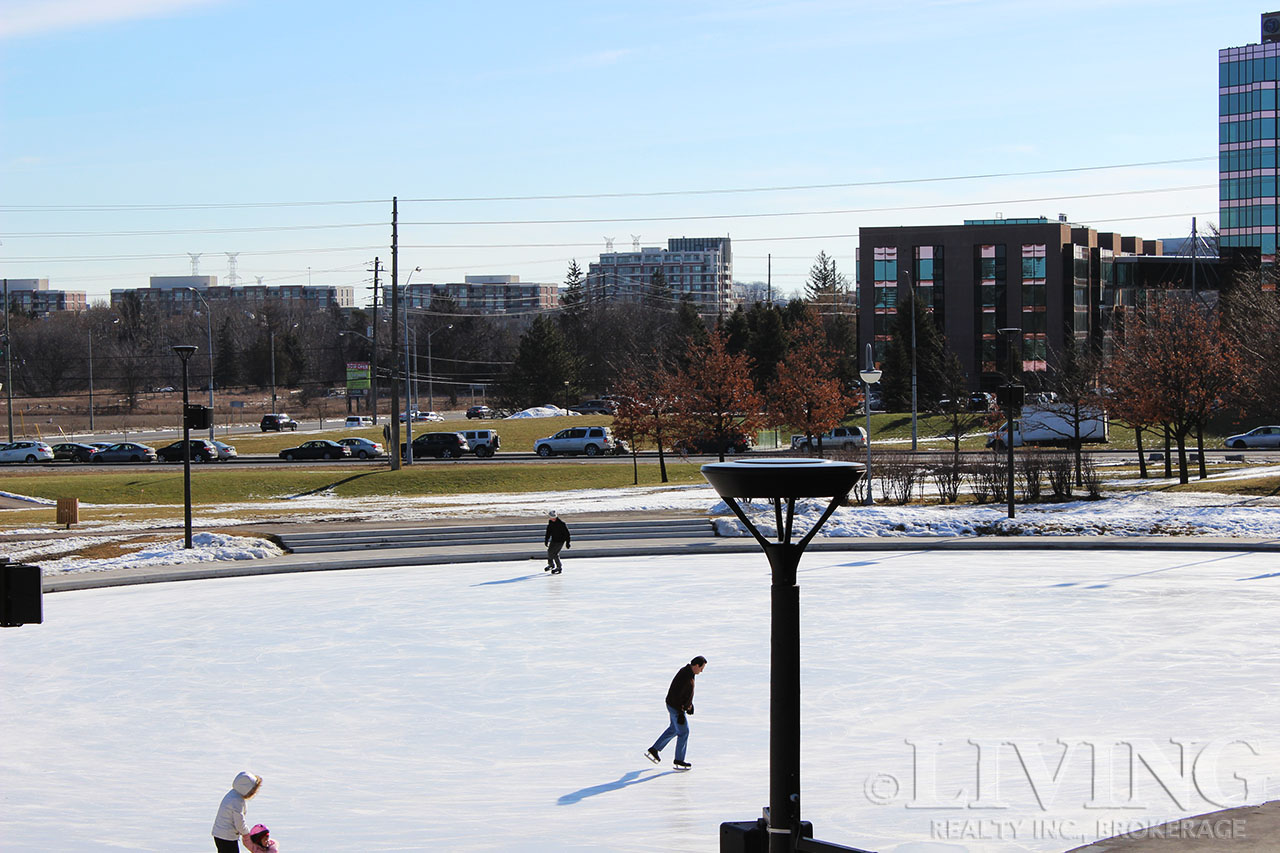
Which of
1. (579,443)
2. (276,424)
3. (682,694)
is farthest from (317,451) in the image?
(682,694)

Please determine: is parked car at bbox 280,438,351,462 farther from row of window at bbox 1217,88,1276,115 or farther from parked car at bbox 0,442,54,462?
row of window at bbox 1217,88,1276,115

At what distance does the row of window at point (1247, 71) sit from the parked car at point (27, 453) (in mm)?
107251

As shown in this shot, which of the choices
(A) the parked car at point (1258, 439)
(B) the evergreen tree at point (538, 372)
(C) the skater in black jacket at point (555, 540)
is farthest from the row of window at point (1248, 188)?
(C) the skater in black jacket at point (555, 540)

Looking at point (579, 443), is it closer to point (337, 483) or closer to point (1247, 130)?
point (337, 483)

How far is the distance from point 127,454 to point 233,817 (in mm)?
59840

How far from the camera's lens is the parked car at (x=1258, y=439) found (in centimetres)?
5834

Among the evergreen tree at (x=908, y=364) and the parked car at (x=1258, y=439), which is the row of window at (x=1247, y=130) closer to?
the evergreen tree at (x=908, y=364)

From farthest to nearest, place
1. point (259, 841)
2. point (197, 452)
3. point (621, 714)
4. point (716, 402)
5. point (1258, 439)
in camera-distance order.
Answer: point (197, 452), point (1258, 439), point (716, 402), point (621, 714), point (259, 841)

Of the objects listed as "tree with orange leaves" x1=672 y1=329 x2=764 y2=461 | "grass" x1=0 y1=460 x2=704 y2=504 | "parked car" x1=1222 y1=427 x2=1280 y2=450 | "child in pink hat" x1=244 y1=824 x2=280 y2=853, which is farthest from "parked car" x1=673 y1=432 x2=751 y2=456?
"child in pink hat" x1=244 y1=824 x2=280 y2=853

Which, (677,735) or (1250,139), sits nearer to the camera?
(677,735)

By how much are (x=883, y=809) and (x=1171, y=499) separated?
27780mm

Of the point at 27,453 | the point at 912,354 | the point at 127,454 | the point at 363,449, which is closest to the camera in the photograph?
the point at 363,449

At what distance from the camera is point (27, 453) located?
213 ft

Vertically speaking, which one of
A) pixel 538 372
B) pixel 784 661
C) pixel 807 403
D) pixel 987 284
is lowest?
pixel 784 661
